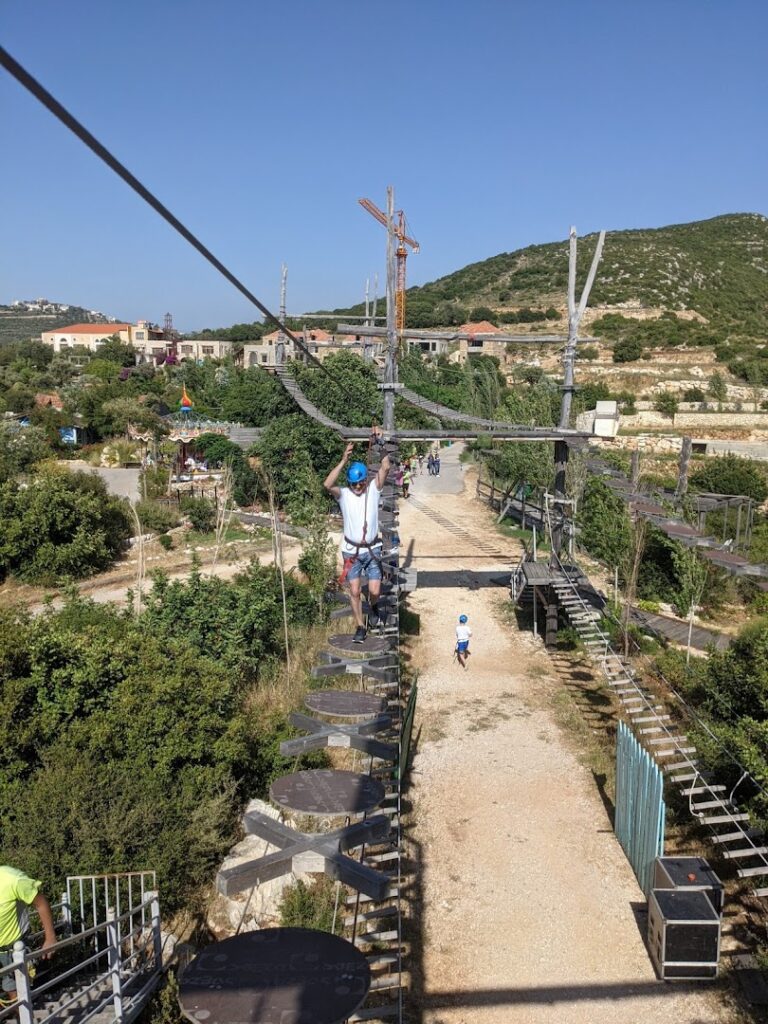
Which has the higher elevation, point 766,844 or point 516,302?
point 516,302

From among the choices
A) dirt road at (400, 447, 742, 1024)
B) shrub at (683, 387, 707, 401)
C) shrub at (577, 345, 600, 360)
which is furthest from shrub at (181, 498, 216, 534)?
shrub at (577, 345, 600, 360)

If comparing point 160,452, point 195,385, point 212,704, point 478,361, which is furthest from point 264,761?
point 195,385

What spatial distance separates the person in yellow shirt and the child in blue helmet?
29.4 ft

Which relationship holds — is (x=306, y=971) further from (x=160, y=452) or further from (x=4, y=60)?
(x=160, y=452)

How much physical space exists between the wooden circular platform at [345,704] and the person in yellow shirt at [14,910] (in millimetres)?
2006

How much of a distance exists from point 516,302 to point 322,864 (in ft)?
255

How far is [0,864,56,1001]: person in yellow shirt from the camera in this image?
15.0 ft

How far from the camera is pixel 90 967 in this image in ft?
19.9

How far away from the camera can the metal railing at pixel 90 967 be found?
436 centimetres

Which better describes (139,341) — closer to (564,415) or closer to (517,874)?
(564,415)

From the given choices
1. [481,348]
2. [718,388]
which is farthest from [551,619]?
[481,348]

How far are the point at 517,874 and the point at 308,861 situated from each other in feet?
13.9

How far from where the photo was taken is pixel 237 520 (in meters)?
25.9

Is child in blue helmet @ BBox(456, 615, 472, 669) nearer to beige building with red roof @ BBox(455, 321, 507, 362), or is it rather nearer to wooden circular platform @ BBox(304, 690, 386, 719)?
wooden circular platform @ BBox(304, 690, 386, 719)
